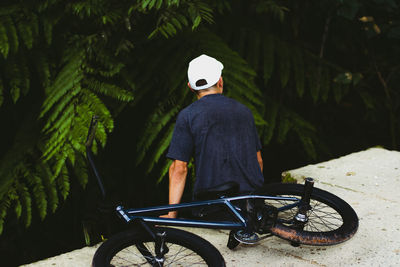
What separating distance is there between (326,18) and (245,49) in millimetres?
847

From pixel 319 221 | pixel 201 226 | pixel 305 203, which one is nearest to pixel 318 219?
pixel 319 221

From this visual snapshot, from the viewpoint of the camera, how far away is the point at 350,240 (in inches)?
101

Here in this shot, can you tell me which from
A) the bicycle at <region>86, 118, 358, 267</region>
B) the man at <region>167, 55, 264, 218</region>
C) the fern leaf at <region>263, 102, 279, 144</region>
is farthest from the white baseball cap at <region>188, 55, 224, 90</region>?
the fern leaf at <region>263, 102, 279, 144</region>

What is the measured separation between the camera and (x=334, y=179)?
3502mm

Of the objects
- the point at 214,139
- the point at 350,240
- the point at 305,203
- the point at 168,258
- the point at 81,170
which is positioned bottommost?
the point at 350,240

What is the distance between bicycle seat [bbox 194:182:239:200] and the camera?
2.22 metres

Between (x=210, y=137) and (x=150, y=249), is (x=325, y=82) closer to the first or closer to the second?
(x=210, y=137)

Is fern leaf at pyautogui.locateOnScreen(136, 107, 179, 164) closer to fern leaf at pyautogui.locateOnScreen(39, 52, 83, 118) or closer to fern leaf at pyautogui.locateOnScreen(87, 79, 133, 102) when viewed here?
fern leaf at pyautogui.locateOnScreen(87, 79, 133, 102)

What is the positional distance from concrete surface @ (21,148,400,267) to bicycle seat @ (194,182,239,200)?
36 centimetres

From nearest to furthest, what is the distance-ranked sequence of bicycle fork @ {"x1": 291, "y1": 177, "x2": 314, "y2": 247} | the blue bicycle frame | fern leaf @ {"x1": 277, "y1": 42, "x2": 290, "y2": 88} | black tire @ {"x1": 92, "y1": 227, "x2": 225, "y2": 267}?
black tire @ {"x1": 92, "y1": 227, "x2": 225, "y2": 267}, the blue bicycle frame, bicycle fork @ {"x1": 291, "y1": 177, "x2": 314, "y2": 247}, fern leaf @ {"x1": 277, "y1": 42, "x2": 290, "y2": 88}

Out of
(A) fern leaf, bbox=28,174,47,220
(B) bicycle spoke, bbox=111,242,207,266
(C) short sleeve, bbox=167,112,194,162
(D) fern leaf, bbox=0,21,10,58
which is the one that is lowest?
(B) bicycle spoke, bbox=111,242,207,266

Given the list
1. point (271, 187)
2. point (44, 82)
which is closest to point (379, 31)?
point (271, 187)

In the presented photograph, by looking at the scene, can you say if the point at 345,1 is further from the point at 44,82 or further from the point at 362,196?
the point at 44,82

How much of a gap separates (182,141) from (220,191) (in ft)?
1.06
